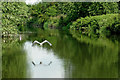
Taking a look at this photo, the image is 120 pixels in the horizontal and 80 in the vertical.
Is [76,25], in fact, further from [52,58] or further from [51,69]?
[51,69]

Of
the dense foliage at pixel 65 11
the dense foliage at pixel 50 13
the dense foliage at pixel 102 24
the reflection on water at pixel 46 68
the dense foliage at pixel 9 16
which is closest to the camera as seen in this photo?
the reflection on water at pixel 46 68

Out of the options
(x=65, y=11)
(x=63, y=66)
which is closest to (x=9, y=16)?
(x=63, y=66)

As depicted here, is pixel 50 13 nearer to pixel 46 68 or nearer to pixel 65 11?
pixel 65 11

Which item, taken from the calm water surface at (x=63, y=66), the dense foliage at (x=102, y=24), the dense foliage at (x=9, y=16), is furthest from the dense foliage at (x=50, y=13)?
the calm water surface at (x=63, y=66)

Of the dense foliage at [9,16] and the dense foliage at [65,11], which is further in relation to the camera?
the dense foliage at [65,11]

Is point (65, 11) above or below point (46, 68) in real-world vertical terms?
above

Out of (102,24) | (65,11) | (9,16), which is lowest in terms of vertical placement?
(102,24)

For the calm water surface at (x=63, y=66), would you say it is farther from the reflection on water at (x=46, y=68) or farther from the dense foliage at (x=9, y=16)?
the dense foliage at (x=9, y=16)

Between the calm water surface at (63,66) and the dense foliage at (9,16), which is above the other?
the dense foliage at (9,16)

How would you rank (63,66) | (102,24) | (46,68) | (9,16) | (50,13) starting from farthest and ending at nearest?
1. (50,13)
2. (102,24)
3. (9,16)
4. (63,66)
5. (46,68)

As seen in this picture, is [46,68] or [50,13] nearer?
[46,68]

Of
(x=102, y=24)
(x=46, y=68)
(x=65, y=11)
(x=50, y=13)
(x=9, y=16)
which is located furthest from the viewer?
(x=50, y=13)

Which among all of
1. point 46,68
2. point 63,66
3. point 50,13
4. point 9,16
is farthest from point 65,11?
point 46,68

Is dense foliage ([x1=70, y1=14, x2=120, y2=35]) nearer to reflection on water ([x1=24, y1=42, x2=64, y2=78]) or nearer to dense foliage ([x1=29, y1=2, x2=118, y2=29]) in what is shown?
dense foliage ([x1=29, y1=2, x2=118, y2=29])
